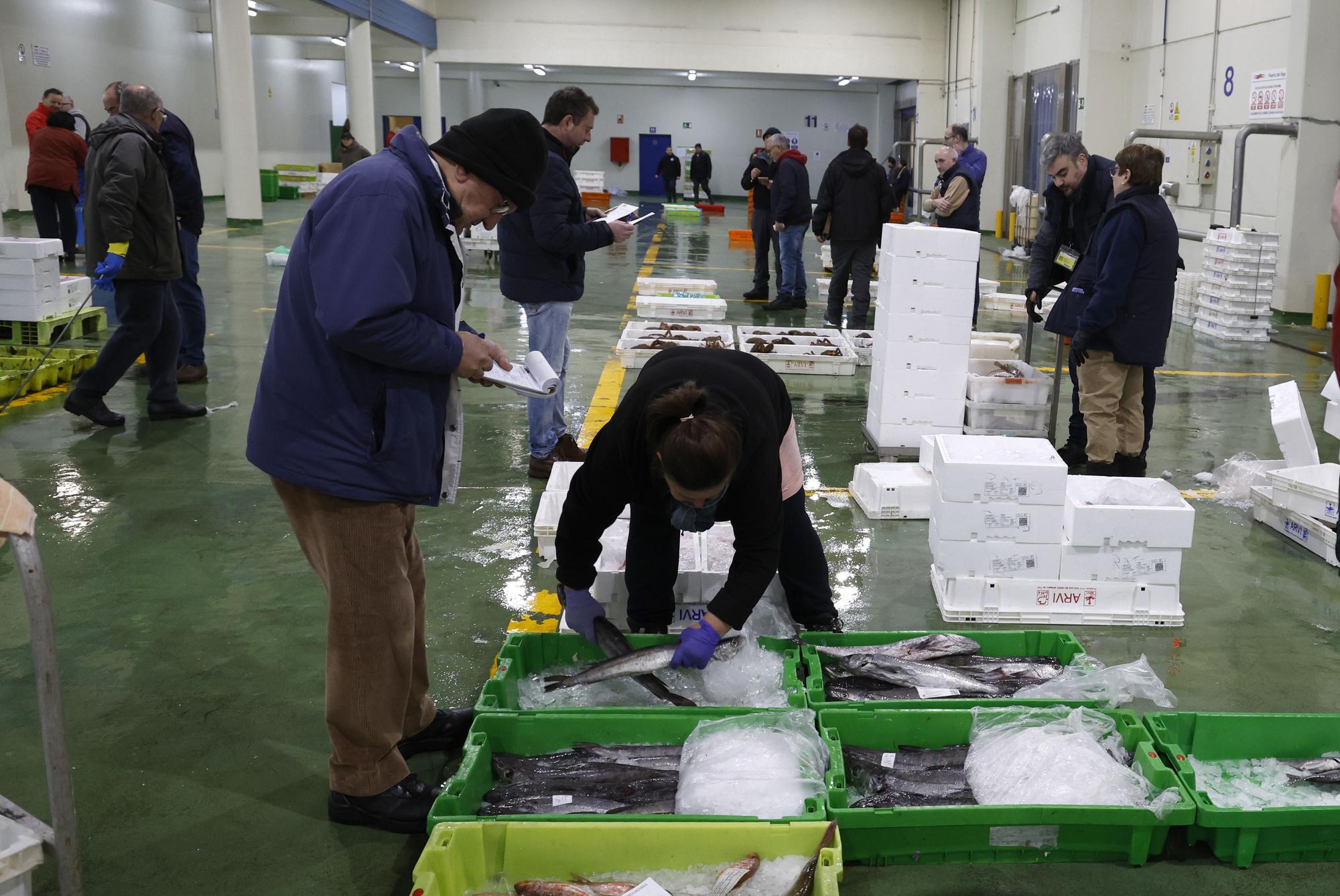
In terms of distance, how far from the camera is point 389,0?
24.0 meters

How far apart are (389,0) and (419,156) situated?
935 inches

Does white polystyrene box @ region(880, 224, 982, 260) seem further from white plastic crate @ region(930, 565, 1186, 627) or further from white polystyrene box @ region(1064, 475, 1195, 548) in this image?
white plastic crate @ region(930, 565, 1186, 627)

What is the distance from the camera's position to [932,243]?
6.14 m

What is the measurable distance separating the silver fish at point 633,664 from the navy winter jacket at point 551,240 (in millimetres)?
2617

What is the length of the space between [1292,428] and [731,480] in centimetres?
396

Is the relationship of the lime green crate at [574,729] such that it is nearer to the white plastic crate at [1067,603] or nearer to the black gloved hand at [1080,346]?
the white plastic crate at [1067,603]

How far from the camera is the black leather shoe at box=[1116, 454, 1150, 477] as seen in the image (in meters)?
6.28

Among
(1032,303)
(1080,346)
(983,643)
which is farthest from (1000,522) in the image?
(1032,303)

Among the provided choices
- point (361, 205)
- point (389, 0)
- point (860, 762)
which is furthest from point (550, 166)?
point (389, 0)

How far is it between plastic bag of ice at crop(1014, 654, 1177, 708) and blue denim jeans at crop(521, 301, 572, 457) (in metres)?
2.87

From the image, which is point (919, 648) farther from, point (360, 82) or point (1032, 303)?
point (360, 82)

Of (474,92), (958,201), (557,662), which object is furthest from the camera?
(474,92)

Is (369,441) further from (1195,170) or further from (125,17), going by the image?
(125,17)

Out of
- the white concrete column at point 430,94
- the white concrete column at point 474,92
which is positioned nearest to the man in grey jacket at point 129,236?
the white concrete column at point 430,94
